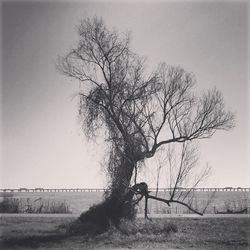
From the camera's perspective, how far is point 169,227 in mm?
19484

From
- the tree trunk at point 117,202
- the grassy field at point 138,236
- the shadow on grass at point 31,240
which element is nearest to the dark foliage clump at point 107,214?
the tree trunk at point 117,202

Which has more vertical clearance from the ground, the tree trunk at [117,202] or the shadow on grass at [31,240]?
the tree trunk at [117,202]

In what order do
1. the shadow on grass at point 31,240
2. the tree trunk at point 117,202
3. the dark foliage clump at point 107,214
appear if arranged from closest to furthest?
the shadow on grass at point 31,240 < the dark foliage clump at point 107,214 < the tree trunk at point 117,202

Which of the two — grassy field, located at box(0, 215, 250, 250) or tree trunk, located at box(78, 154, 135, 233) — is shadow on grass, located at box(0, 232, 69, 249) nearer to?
grassy field, located at box(0, 215, 250, 250)

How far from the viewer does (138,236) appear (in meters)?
18.0

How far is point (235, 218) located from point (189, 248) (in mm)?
9420

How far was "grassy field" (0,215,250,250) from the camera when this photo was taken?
15.8m

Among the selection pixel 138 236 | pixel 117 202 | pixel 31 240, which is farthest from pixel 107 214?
pixel 31 240

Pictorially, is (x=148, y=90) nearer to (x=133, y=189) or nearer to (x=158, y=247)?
(x=133, y=189)

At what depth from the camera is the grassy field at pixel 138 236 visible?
15781mm

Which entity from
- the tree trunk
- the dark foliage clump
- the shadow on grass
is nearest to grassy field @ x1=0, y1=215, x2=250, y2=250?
the shadow on grass

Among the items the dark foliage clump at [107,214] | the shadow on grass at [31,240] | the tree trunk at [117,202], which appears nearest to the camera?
the shadow on grass at [31,240]

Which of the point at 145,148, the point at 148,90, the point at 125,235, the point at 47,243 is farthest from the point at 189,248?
the point at 148,90

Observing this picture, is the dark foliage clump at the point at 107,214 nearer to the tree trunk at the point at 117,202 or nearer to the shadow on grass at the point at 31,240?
the tree trunk at the point at 117,202
